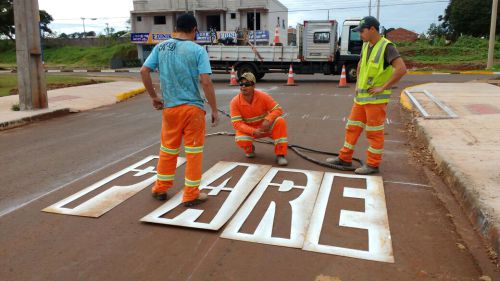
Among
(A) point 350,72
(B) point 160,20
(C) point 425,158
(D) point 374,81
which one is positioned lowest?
(C) point 425,158

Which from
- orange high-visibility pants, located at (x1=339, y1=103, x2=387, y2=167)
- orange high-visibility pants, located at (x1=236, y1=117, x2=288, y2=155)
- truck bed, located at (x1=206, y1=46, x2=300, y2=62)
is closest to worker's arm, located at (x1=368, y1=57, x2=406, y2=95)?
orange high-visibility pants, located at (x1=339, y1=103, x2=387, y2=167)

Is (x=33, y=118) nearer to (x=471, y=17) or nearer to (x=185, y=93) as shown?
(x=185, y=93)

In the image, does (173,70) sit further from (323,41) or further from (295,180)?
(323,41)

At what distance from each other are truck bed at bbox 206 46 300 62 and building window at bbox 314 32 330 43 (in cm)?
102

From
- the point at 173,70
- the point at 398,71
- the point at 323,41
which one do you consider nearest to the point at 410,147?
the point at 398,71

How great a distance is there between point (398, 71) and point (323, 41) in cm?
1566

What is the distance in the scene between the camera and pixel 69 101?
41.6 feet

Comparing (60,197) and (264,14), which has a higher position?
(264,14)

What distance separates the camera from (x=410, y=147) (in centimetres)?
721

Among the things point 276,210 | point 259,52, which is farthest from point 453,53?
point 276,210

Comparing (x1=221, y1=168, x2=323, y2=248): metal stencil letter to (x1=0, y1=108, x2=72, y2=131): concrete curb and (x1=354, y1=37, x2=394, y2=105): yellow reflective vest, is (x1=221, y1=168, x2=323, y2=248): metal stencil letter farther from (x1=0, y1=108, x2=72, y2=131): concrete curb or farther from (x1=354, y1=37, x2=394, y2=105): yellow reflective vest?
(x1=0, y1=108, x2=72, y2=131): concrete curb

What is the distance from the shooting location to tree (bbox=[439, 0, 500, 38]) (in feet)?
172

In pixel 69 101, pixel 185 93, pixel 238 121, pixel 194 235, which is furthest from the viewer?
pixel 69 101

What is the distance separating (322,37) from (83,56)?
36.5m
